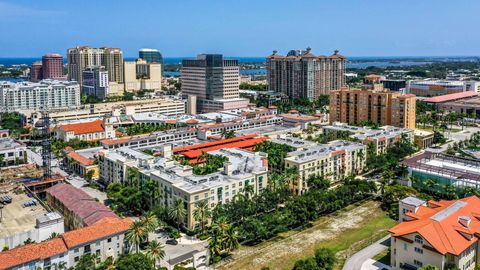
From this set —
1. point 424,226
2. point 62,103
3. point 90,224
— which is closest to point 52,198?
point 90,224

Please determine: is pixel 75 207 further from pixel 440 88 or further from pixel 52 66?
pixel 52 66

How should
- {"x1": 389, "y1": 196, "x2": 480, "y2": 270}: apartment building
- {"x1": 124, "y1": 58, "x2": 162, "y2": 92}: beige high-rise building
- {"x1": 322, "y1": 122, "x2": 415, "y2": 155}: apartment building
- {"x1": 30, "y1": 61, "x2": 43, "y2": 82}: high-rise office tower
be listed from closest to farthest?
{"x1": 389, "y1": 196, "x2": 480, "y2": 270}: apartment building → {"x1": 322, "y1": 122, "x2": 415, "y2": 155}: apartment building → {"x1": 124, "y1": 58, "x2": 162, "y2": 92}: beige high-rise building → {"x1": 30, "y1": 61, "x2": 43, "y2": 82}: high-rise office tower

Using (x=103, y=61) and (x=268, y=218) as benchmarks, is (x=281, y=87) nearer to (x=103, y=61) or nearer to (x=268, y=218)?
(x=103, y=61)

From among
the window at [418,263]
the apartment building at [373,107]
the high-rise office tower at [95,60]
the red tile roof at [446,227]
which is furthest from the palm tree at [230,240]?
the high-rise office tower at [95,60]

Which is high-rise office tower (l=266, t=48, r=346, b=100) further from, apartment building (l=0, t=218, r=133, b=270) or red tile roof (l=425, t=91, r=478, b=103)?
apartment building (l=0, t=218, r=133, b=270)

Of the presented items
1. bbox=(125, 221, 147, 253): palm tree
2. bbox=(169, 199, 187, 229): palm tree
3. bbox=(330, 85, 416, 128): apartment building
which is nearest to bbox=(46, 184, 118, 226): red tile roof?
bbox=(125, 221, 147, 253): palm tree

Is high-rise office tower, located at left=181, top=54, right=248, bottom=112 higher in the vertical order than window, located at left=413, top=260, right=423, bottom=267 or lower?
higher

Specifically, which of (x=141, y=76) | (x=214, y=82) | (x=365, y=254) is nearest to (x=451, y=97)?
(x=214, y=82)

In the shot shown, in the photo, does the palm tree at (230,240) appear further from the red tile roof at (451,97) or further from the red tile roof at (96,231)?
the red tile roof at (451,97)
